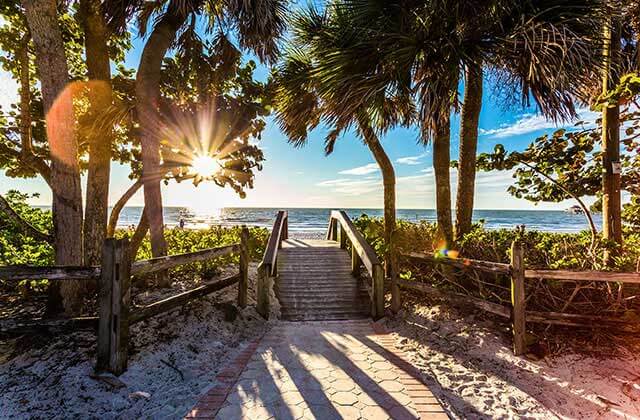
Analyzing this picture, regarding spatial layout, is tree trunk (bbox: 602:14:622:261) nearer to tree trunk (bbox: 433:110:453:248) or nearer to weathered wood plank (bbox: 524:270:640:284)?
weathered wood plank (bbox: 524:270:640:284)

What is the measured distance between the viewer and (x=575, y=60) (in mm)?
3520

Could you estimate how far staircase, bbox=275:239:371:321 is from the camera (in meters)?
5.14

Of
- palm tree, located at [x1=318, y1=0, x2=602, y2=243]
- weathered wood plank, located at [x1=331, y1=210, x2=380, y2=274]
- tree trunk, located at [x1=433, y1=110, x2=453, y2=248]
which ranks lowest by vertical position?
weathered wood plank, located at [x1=331, y1=210, x2=380, y2=274]

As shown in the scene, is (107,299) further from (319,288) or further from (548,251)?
(548,251)

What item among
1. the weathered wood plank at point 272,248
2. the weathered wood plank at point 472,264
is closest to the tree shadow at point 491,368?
the weathered wood plank at point 472,264

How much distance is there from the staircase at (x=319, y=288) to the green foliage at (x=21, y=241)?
13.6 ft

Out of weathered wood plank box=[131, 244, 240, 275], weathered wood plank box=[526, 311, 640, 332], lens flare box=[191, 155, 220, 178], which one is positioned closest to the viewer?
weathered wood plank box=[526, 311, 640, 332]

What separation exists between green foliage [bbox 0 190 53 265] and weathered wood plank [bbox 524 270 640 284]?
708cm

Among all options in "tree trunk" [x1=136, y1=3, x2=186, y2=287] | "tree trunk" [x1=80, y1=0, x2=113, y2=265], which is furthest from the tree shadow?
"tree trunk" [x1=80, y1=0, x2=113, y2=265]

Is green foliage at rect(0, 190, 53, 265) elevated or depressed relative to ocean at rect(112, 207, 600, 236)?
elevated

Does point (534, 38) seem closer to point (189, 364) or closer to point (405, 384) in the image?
point (405, 384)

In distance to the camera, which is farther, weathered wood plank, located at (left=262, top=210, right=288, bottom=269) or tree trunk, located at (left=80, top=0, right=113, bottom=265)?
weathered wood plank, located at (left=262, top=210, right=288, bottom=269)

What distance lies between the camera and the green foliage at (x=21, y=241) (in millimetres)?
4941

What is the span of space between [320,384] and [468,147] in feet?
13.5
